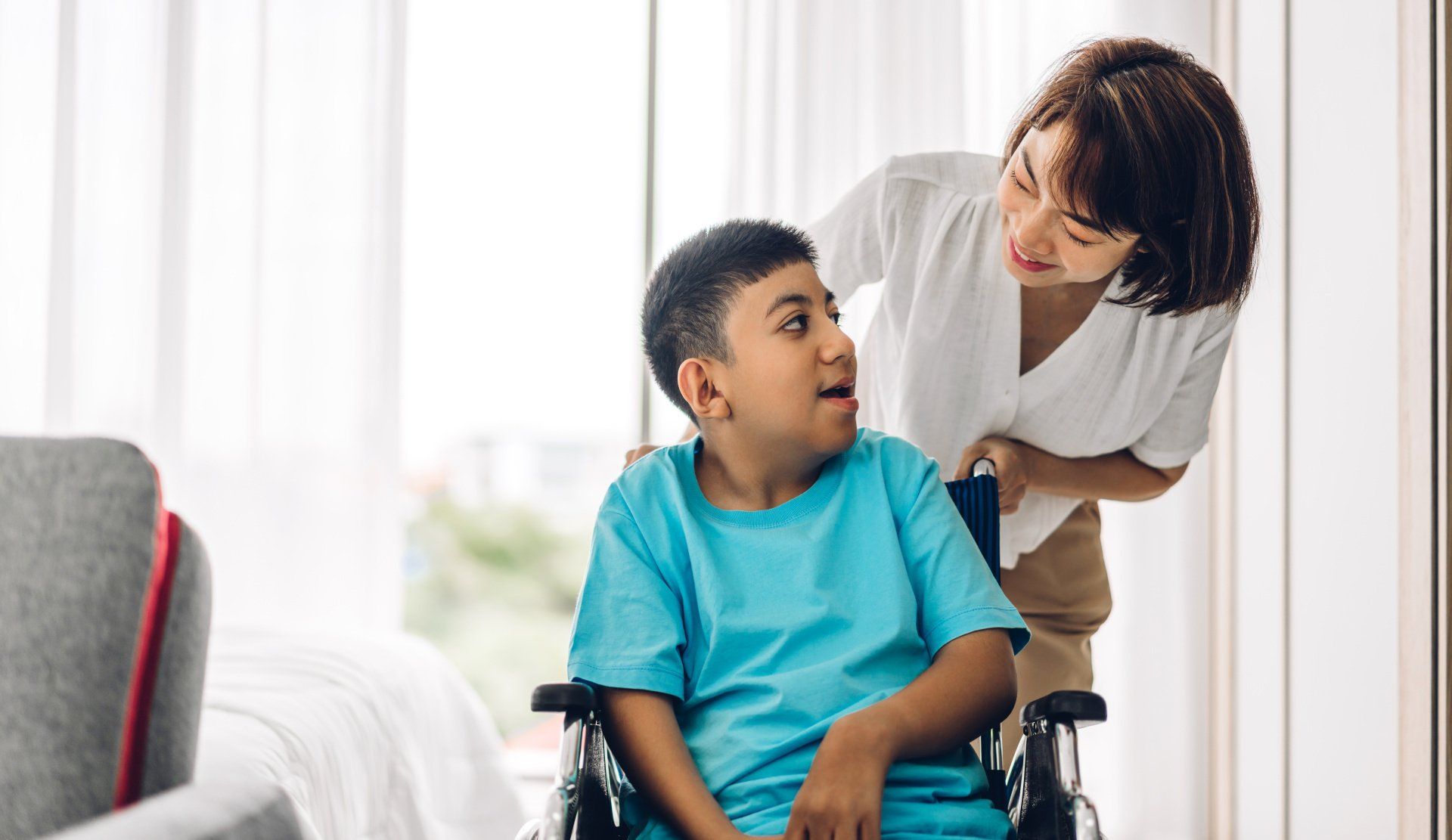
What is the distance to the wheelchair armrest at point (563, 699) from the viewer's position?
928 millimetres

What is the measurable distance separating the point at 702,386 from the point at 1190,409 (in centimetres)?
72

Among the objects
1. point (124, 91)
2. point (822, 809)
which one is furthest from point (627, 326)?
point (822, 809)

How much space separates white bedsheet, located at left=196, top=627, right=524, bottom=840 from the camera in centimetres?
137

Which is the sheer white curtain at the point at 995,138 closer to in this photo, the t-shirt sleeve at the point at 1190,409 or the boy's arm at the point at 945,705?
the t-shirt sleeve at the point at 1190,409

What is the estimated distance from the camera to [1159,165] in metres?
1.14

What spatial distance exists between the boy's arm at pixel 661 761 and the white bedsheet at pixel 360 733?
503 millimetres

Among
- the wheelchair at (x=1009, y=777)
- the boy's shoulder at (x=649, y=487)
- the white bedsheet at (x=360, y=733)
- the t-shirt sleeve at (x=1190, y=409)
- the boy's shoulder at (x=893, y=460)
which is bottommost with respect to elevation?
the white bedsheet at (x=360, y=733)

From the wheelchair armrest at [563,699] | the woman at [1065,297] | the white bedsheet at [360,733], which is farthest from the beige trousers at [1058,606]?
the white bedsheet at [360,733]

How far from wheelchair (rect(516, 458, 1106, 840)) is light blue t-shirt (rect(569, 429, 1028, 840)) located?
0.12 ft

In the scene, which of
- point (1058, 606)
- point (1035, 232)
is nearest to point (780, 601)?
point (1035, 232)

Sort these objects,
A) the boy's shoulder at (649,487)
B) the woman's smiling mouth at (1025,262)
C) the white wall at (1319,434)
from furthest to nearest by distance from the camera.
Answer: the white wall at (1319,434)
the woman's smiling mouth at (1025,262)
the boy's shoulder at (649,487)

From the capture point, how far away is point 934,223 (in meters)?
1.38

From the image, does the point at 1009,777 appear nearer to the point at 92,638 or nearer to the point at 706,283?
the point at 706,283

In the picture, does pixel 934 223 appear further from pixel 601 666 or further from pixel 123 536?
pixel 123 536
